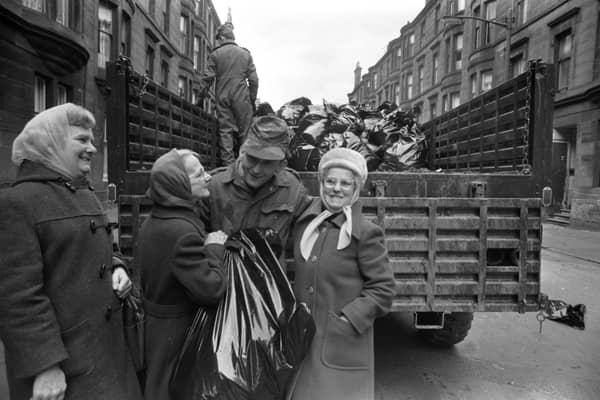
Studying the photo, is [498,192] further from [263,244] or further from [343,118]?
[343,118]

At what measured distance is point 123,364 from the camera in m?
1.78

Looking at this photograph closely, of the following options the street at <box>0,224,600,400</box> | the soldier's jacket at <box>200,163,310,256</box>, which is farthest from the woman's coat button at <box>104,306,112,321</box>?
the street at <box>0,224,600,400</box>

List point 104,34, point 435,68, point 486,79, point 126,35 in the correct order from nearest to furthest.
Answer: point 104,34, point 126,35, point 486,79, point 435,68

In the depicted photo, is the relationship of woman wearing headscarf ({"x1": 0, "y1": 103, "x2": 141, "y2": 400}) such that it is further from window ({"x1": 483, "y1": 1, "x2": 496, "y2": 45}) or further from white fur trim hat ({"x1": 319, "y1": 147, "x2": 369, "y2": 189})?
window ({"x1": 483, "y1": 1, "x2": 496, "y2": 45})

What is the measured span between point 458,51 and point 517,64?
7.08 metres

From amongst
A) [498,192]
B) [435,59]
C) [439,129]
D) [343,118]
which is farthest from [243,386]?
[435,59]

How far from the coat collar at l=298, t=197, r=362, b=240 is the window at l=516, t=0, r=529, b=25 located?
19632mm

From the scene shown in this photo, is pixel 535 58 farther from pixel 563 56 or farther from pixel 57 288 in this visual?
pixel 57 288

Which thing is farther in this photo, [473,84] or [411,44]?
[411,44]

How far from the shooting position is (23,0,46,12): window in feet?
30.4

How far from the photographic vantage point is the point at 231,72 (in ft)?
14.7

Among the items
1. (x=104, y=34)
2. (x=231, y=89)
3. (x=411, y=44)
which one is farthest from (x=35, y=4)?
(x=411, y=44)

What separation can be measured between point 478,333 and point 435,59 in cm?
2727

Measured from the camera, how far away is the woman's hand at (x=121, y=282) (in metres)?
1.75
